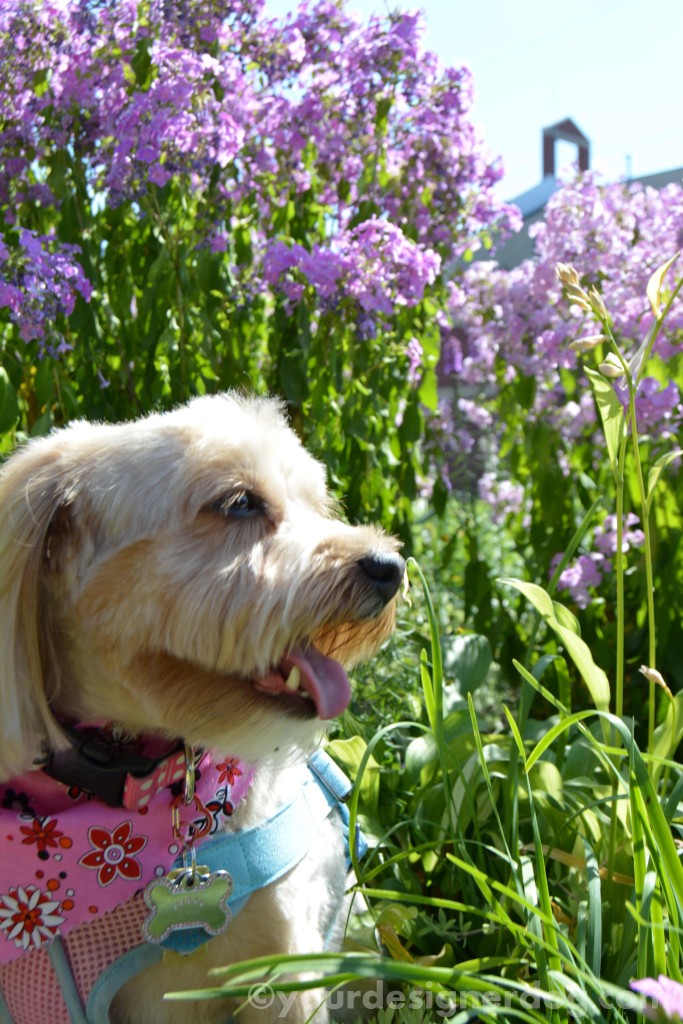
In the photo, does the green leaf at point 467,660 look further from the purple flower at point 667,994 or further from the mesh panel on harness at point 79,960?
the purple flower at point 667,994

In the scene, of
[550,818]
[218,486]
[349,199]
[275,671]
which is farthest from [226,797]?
[349,199]

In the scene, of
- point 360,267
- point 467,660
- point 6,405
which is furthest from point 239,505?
point 467,660

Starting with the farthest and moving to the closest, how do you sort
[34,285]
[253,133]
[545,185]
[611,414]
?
[545,185] < [253,133] < [34,285] < [611,414]

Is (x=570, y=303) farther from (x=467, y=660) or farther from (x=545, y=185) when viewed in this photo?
(x=545, y=185)

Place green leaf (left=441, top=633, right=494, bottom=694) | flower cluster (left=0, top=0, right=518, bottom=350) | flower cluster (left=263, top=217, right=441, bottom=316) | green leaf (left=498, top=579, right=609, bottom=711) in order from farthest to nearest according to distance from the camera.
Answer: green leaf (left=441, top=633, right=494, bottom=694), flower cluster (left=263, top=217, right=441, bottom=316), flower cluster (left=0, top=0, right=518, bottom=350), green leaf (left=498, top=579, right=609, bottom=711)

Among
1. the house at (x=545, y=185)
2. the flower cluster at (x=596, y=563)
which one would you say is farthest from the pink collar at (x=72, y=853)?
the house at (x=545, y=185)

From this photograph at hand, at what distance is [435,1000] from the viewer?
78.5 inches

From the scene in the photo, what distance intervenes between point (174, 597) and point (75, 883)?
0.55 metres

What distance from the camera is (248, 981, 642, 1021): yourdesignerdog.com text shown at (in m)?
1.48

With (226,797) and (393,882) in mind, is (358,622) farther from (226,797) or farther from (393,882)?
(393,882)

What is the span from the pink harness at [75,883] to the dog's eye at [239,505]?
1.60 ft

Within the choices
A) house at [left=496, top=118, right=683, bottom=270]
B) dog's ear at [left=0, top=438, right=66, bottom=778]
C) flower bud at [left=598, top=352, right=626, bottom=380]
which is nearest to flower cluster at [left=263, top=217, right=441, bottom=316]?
house at [left=496, top=118, right=683, bottom=270]

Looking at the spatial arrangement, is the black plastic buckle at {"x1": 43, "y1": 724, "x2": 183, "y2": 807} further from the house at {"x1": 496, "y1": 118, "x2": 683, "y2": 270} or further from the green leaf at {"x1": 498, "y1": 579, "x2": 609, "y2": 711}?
the house at {"x1": 496, "y1": 118, "x2": 683, "y2": 270}

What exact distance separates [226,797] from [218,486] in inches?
24.0
